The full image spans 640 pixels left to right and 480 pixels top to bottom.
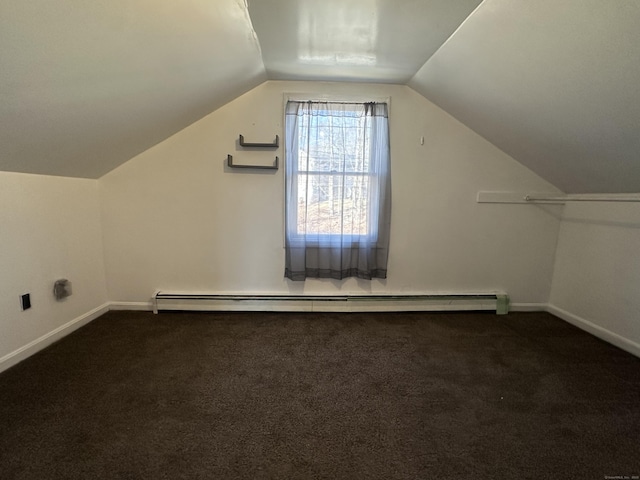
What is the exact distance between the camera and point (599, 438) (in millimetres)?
1429

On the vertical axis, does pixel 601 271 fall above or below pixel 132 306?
above

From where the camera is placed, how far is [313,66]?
2271 millimetres

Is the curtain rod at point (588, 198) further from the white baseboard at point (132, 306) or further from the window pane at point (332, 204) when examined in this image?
the white baseboard at point (132, 306)

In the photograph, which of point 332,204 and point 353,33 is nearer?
point 353,33

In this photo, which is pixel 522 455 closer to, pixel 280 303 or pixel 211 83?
pixel 280 303

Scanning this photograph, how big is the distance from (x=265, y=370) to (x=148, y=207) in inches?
72.2

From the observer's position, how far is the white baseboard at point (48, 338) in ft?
6.12

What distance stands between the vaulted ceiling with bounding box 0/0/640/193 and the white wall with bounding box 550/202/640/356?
303 millimetres

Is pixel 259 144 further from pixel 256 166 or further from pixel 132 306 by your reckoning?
pixel 132 306

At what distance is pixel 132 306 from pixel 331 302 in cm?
191

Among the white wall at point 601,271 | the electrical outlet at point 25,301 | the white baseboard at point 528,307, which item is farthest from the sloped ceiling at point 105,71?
the white baseboard at point 528,307

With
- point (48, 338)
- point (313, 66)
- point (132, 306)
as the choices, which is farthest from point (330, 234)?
point (48, 338)

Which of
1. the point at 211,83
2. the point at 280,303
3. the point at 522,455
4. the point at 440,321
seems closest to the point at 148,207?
the point at 211,83

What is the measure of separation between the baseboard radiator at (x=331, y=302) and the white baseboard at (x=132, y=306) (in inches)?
4.7
